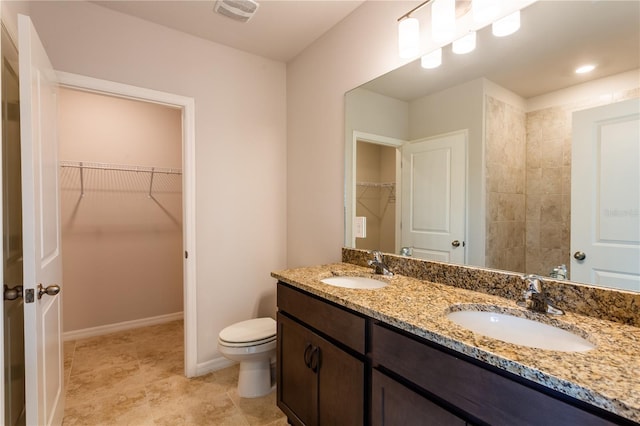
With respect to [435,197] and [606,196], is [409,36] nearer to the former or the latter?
[435,197]

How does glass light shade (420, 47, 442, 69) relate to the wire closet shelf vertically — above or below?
above

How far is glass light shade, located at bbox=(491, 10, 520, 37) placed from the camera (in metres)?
1.25

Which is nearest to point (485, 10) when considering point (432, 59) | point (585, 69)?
point (432, 59)

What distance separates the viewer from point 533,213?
124 centimetres

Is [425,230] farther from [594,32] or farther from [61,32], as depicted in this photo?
[61,32]

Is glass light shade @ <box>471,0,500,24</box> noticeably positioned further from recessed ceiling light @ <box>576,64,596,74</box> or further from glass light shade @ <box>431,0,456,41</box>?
recessed ceiling light @ <box>576,64,596,74</box>

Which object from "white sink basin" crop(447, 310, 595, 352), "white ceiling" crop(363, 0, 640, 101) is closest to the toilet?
"white sink basin" crop(447, 310, 595, 352)

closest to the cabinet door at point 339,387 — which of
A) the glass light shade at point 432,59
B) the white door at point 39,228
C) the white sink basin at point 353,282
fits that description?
the white sink basin at point 353,282

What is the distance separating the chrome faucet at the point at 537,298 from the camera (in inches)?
40.8

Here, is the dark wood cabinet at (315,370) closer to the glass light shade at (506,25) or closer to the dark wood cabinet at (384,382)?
the dark wood cabinet at (384,382)

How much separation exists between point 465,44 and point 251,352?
2.06m

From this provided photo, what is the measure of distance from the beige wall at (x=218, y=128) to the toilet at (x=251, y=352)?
0.42m

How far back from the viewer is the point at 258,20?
6.75 feet

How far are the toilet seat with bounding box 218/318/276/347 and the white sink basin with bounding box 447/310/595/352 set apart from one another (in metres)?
1.29
